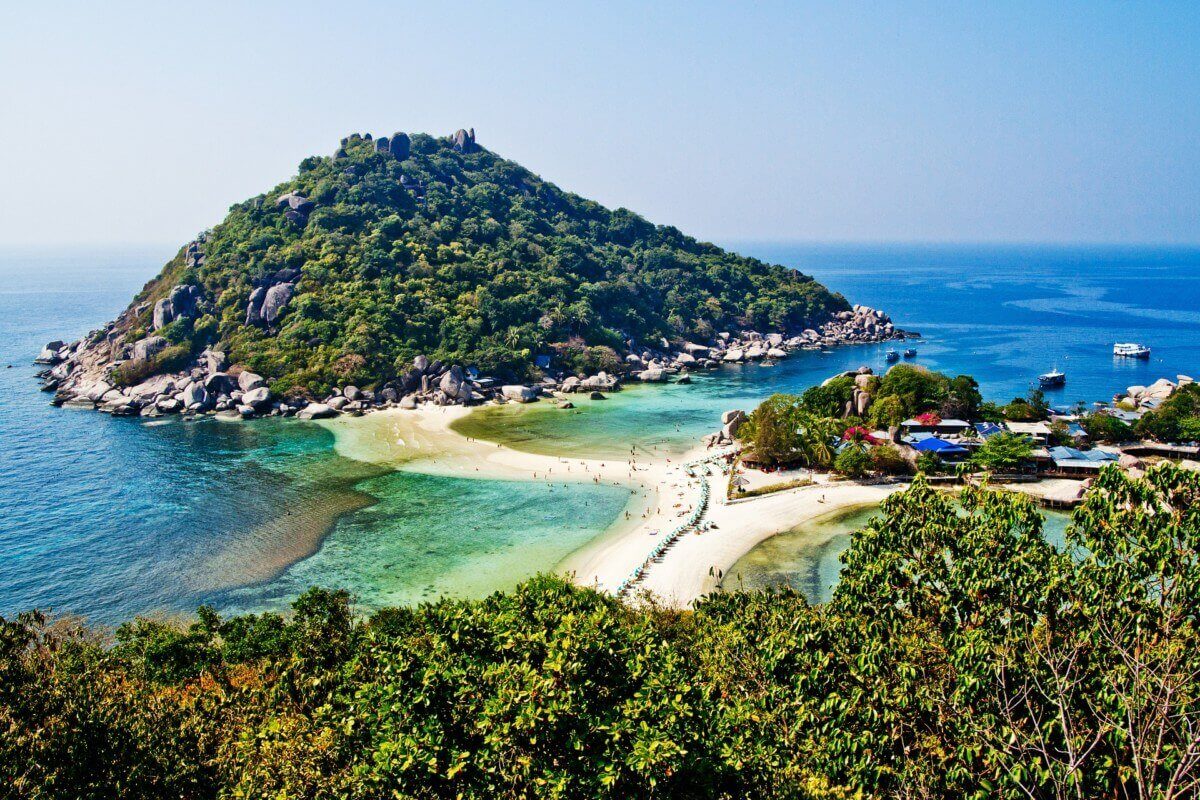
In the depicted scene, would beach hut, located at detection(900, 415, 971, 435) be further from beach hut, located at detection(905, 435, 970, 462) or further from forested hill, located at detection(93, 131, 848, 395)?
forested hill, located at detection(93, 131, 848, 395)

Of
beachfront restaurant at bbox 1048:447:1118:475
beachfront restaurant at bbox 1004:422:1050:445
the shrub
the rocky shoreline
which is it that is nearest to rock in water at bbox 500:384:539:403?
the rocky shoreline

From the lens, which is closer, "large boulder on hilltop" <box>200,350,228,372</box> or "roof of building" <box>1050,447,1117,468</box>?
"roof of building" <box>1050,447,1117,468</box>

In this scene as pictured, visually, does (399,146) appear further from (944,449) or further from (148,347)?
(944,449)

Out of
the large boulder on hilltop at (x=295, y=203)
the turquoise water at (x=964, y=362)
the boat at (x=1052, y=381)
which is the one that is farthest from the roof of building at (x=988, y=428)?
the large boulder on hilltop at (x=295, y=203)

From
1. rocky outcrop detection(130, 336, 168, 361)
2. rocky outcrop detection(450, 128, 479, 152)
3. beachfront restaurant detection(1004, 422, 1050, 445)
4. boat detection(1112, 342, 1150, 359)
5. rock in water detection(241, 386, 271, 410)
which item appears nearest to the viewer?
beachfront restaurant detection(1004, 422, 1050, 445)

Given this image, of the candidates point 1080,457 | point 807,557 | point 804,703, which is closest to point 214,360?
point 807,557

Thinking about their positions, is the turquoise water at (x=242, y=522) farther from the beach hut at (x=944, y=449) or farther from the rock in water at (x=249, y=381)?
the beach hut at (x=944, y=449)
